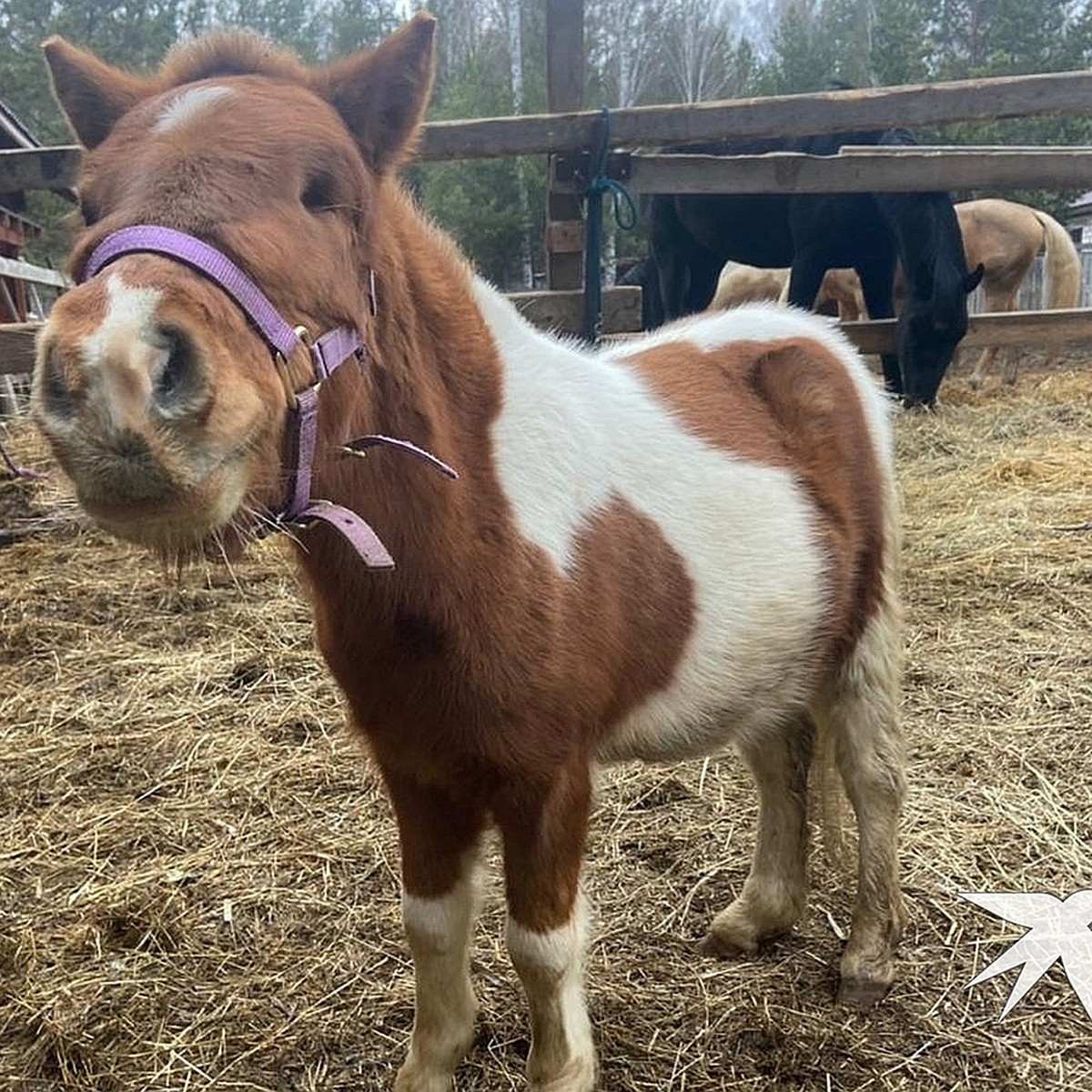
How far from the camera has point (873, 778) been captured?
226cm

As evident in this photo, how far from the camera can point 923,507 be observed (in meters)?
5.50

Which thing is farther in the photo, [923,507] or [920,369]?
[920,369]

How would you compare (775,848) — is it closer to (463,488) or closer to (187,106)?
(463,488)

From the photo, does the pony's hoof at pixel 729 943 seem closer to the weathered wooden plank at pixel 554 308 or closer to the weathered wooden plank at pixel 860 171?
the weathered wooden plank at pixel 554 308

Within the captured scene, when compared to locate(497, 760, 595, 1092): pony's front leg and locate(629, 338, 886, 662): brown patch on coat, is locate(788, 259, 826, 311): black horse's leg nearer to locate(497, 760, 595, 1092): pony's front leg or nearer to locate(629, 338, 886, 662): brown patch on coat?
locate(629, 338, 886, 662): brown patch on coat

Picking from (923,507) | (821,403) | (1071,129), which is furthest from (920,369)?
(1071,129)

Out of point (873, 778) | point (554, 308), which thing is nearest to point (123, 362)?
point (873, 778)

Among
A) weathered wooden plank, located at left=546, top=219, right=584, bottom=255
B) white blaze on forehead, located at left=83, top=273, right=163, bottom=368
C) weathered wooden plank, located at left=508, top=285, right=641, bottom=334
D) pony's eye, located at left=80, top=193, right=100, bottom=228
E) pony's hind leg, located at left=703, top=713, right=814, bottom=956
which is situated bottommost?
pony's hind leg, located at left=703, top=713, right=814, bottom=956

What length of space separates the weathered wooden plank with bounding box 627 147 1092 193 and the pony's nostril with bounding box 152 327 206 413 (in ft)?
14.0

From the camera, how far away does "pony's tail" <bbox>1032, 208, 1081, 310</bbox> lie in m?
10.9

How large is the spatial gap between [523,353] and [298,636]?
247 centimetres

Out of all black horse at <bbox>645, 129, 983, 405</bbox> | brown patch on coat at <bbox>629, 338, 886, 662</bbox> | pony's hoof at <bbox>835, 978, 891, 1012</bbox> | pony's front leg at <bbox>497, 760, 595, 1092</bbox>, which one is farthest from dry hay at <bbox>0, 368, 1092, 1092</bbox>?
black horse at <bbox>645, 129, 983, 405</bbox>

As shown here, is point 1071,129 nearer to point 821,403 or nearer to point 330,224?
point 821,403

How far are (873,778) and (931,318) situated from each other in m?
5.76
